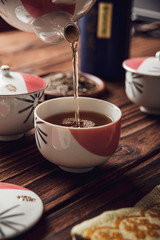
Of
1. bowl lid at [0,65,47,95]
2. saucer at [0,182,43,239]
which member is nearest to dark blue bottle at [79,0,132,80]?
bowl lid at [0,65,47,95]

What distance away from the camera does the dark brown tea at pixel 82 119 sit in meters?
0.73

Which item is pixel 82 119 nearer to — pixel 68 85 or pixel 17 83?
pixel 17 83

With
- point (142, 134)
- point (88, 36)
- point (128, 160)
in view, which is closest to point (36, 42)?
point (88, 36)

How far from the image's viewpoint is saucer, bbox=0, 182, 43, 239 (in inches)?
19.8

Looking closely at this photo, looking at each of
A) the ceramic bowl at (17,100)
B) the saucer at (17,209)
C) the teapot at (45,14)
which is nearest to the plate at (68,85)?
the ceramic bowl at (17,100)

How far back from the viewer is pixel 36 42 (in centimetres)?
172

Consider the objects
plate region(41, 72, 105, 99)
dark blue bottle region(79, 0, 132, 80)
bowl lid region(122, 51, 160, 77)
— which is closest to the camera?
bowl lid region(122, 51, 160, 77)

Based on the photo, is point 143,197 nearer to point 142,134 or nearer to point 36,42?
point 142,134

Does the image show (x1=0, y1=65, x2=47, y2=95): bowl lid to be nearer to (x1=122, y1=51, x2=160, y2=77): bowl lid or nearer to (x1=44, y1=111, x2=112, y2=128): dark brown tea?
(x1=44, y1=111, x2=112, y2=128): dark brown tea

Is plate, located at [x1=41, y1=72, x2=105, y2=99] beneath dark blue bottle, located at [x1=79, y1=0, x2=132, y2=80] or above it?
beneath

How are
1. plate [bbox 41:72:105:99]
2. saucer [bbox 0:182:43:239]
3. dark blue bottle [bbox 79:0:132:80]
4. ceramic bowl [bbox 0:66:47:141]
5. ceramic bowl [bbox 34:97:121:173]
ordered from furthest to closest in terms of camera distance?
dark blue bottle [bbox 79:0:132:80], plate [bbox 41:72:105:99], ceramic bowl [bbox 0:66:47:141], ceramic bowl [bbox 34:97:121:173], saucer [bbox 0:182:43:239]

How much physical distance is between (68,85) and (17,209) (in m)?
0.62

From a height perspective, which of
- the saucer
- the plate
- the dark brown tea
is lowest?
the plate

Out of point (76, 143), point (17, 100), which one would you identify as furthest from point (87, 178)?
point (17, 100)
